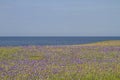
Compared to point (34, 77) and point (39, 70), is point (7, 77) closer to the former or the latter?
point (34, 77)

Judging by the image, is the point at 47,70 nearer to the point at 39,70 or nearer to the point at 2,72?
the point at 39,70

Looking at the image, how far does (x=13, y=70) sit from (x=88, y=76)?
269cm

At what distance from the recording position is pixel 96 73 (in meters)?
11.0

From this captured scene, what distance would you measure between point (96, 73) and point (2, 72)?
10.7ft

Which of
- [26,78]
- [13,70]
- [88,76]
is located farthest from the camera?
[13,70]

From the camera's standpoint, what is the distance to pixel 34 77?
9719 millimetres

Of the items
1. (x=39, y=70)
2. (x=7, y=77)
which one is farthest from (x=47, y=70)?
(x=7, y=77)

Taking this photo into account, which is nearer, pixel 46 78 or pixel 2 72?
pixel 46 78

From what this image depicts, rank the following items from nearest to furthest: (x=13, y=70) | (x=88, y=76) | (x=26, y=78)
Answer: (x=26, y=78) < (x=88, y=76) < (x=13, y=70)

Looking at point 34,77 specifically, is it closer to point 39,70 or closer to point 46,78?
point 46,78

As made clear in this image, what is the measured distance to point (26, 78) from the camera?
9.58m

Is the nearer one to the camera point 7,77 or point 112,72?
point 7,77

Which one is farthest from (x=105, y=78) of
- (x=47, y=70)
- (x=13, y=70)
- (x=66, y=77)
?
(x=13, y=70)

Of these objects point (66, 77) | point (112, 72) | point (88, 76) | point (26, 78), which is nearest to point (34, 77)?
point (26, 78)
